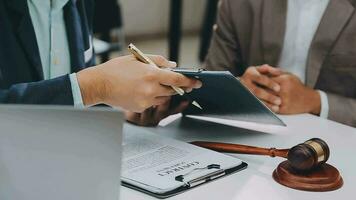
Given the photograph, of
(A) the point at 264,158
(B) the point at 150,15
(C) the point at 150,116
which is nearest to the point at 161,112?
(C) the point at 150,116

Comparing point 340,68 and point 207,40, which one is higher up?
point 340,68

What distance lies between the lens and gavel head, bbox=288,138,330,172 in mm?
1017

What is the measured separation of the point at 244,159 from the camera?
3.71ft

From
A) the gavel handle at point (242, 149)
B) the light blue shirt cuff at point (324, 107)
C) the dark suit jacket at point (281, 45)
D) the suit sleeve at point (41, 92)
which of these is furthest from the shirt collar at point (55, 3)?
the light blue shirt cuff at point (324, 107)

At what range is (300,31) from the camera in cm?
166

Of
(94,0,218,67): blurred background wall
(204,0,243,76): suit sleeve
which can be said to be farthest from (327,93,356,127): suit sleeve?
(94,0,218,67): blurred background wall

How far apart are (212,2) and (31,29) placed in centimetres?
259

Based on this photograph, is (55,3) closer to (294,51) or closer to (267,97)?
(267,97)

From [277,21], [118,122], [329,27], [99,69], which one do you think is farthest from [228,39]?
[118,122]

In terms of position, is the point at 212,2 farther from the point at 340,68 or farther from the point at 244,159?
the point at 244,159

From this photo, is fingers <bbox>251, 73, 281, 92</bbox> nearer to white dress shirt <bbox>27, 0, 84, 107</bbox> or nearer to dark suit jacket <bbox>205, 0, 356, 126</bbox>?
dark suit jacket <bbox>205, 0, 356, 126</bbox>

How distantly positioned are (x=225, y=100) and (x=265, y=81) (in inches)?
11.7

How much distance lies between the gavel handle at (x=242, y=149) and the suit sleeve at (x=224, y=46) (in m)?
0.64

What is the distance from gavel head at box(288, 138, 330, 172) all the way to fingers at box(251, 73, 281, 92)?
1.46 feet
